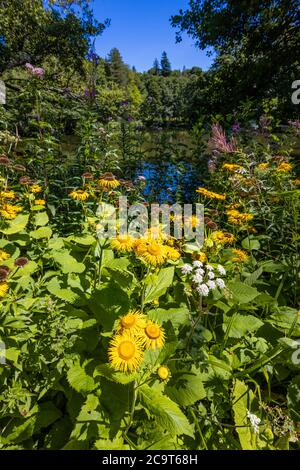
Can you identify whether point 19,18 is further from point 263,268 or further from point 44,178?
point 263,268

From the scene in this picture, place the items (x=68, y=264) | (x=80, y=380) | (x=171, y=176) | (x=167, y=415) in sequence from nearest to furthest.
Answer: (x=167, y=415) < (x=80, y=380) < (x=68, y=264) < (x=171, y=176)

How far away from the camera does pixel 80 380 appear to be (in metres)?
1.30

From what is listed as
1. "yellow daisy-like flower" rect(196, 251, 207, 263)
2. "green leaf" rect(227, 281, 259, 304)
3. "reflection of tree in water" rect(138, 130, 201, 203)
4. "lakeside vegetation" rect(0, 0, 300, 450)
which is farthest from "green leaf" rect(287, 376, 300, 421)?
"reflection of tree in water" rect(138, 130, 201, 203)

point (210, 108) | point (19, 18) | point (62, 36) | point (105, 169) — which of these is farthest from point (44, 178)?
point (19, 18)

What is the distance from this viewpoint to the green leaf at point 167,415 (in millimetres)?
1064

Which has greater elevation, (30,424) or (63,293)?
(63,293)

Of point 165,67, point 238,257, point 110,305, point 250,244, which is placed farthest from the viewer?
point 165,67

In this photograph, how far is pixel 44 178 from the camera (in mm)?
3223

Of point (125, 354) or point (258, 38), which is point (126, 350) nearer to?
point (125, 354)

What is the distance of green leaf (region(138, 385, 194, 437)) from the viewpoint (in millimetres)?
1064

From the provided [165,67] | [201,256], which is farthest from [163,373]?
[165,67]

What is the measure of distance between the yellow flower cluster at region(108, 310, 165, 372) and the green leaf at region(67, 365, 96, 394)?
23 centimetres

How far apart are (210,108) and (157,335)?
5806 mm

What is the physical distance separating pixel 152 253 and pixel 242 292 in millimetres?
629
